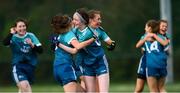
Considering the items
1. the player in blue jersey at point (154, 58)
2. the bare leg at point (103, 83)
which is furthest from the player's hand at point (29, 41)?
the bare leg at point (103, 83)

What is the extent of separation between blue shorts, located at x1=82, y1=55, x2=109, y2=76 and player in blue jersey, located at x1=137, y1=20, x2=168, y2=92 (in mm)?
2389

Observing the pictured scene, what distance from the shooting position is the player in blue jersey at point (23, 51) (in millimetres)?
16016

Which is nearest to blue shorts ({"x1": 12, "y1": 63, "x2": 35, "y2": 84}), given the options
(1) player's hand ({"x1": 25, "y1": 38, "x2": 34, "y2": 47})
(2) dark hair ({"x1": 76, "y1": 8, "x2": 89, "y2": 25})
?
(1) player's hand ({"x1": 25, "y1": 38, "x2": 34, "y2": 47})

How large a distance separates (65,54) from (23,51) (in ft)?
11.7

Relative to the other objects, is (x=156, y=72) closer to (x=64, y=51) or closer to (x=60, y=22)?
(x=64, y=51)

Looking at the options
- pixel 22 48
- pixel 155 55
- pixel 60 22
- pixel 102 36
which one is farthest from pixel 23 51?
pixel 60 22

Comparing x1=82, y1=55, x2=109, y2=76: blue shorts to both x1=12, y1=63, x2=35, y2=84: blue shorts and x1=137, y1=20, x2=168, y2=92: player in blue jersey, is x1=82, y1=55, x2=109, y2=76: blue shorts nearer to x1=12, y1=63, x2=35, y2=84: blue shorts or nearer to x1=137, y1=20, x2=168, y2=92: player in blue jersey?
x1=137, y1=20, x2=168, y2=92: player in blue jersey

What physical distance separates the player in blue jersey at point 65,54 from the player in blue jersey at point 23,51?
3293 mm

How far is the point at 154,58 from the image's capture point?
1627 cm

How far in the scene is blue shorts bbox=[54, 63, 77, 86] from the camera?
12.6 m

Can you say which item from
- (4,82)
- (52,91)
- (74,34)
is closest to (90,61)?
(74,34)

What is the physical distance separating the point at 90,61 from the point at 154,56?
105 inches

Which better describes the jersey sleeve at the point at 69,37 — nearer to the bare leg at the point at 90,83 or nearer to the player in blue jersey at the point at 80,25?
the player in blue jersey at the point at 80,25

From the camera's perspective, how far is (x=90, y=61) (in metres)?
13.9
